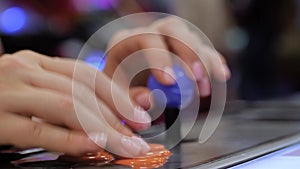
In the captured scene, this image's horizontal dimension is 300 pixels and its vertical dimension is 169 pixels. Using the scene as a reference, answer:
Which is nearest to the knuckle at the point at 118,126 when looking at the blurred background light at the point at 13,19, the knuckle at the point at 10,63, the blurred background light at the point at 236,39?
the knuckle at the point at 10,63

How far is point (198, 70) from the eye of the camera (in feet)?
1.41

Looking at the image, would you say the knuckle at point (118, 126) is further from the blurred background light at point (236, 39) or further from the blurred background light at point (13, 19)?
the blurred background light at point (236, 39)

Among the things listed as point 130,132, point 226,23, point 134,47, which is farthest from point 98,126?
point 226,23

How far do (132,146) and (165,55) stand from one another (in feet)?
0.44

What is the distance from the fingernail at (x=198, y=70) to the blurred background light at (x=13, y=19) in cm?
65

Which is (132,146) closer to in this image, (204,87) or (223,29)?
(204,87)

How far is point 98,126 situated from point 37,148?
5 cm

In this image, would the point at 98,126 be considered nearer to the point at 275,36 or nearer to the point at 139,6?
the point at 139,6

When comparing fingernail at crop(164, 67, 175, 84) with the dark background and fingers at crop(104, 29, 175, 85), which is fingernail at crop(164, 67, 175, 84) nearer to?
fingers at crop(104, 29, 175, 85)

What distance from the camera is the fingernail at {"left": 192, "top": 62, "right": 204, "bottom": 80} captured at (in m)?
0.42

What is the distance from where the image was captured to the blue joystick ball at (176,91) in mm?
380

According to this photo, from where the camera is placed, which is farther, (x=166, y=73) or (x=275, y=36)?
(x=275, y=36)

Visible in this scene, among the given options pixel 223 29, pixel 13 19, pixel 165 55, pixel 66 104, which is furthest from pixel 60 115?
pixel 223 29

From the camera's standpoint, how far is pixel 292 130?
438 millimetres
